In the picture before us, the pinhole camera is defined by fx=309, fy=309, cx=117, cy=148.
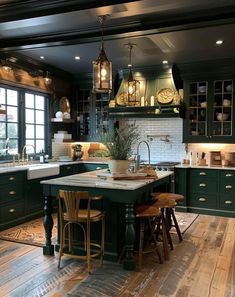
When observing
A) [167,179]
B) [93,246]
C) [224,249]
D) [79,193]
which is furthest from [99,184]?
[224,249]

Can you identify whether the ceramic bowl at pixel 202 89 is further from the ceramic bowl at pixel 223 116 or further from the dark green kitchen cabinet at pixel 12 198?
the dark green kitchen cabinet at pixel 12 198

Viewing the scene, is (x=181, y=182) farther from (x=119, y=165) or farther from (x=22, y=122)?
(x=22, y=122)

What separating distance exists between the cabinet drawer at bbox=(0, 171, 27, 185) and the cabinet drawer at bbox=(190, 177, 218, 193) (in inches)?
124

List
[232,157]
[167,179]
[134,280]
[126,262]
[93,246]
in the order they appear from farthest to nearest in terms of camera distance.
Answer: [232,157] → [167,179] → [93,246] → [126,262] → [134,280]

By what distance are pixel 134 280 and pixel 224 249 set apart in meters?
1.51

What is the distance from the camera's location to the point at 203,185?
5949 mm

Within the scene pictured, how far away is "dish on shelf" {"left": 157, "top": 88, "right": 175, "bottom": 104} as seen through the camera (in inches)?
245

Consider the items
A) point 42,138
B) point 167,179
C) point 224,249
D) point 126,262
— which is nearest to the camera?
point 126,262

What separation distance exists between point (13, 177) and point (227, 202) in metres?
3.84

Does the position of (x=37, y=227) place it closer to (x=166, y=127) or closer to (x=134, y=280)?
(x=134, y=280)

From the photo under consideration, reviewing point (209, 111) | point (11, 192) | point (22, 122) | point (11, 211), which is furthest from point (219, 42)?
point (11, 211)

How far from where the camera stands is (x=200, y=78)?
6.16 metres

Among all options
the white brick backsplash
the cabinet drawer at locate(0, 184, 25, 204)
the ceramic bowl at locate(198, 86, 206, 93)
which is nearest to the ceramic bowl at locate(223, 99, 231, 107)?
the ceramic bowl at locate(198, 86, 206, 93)

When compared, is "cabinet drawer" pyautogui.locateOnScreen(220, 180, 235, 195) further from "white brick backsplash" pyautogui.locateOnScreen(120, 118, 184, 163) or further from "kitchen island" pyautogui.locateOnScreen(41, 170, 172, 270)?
"kitchen island" pyautogui.locateOnScreen(41, 170, 172, 270)
